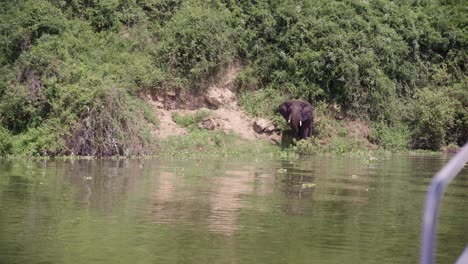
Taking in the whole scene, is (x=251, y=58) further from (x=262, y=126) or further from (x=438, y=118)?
(x=438, y=118)

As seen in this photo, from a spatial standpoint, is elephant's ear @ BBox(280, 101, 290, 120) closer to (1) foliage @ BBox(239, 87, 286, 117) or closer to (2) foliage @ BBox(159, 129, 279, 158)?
(1) foliage @ BBox(239, 87, 286, 117)

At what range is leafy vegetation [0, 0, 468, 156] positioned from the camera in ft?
82.0

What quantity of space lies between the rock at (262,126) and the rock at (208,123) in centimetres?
163

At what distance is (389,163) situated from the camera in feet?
79.3

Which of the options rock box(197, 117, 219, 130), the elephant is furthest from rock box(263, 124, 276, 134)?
rock box(197, 117, 219, 130)

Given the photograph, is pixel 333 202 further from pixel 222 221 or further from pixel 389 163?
pixel 389 163

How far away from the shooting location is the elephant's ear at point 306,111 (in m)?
28.4

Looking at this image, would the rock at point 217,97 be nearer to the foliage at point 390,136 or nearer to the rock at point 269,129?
the rock at point 269,129

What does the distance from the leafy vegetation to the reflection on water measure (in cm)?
606

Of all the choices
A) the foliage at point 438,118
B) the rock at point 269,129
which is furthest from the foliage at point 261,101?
the foliage at point 438,118

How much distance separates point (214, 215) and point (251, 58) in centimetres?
2113

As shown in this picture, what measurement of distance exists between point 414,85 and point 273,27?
7.41 meters

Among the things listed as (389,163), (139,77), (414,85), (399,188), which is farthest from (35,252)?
(414,85)

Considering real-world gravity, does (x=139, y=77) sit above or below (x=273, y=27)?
below
